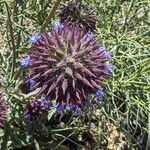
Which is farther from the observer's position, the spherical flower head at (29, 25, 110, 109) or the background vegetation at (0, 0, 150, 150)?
the background vegetation at (0, 0, 150, 150)

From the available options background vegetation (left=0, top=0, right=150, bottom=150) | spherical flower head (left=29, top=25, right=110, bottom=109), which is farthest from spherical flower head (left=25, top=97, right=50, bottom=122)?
spherical flower head (left=29, top=25, right=110, bottom=109)

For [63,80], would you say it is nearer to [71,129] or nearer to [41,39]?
[41,39]

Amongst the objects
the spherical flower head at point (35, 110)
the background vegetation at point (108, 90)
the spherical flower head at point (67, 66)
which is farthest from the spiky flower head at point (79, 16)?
the spherical flower head at point (67, 66)

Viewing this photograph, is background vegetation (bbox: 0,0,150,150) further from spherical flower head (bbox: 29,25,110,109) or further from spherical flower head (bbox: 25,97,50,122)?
spherical flower head (bbox: 29,25,110,109)

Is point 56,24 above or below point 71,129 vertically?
above

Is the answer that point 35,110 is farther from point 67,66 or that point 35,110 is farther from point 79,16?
point 67,66

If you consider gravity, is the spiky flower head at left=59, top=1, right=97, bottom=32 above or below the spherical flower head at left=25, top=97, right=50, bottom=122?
above

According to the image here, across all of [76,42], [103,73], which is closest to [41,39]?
[76,42]
